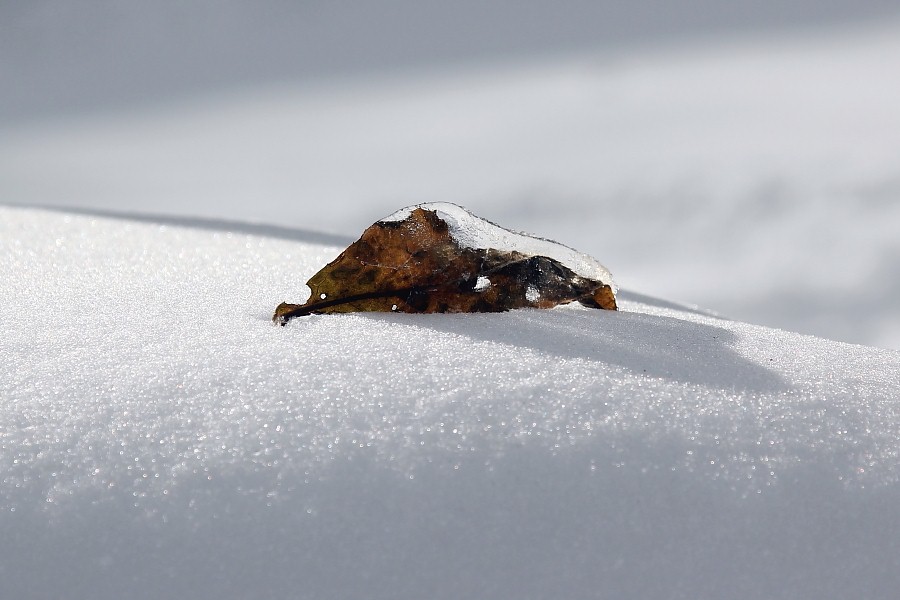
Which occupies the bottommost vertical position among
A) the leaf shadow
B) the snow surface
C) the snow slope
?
the snow slope

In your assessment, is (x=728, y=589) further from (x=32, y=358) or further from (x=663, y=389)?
(x=32, y=358)

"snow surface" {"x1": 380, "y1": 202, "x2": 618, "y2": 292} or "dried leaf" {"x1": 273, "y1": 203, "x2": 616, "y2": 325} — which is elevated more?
"snow surface" {"x1": 380, "y1": 202, "x2": 618, "y2": 292}

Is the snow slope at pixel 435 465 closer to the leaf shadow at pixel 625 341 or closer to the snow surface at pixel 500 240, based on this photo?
the leaf shadow at pixel 625 341

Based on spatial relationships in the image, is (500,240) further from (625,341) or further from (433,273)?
(625,341)

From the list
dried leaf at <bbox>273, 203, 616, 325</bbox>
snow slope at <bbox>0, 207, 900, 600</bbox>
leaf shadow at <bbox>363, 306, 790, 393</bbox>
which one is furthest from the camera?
dried leaf at <bbox>273, 203, 616, 325</bbox>

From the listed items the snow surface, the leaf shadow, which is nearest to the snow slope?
the leaf shadow

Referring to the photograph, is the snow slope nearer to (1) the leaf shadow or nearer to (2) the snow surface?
(1) the leaf shadow

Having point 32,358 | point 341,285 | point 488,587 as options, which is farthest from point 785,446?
point 32,358
